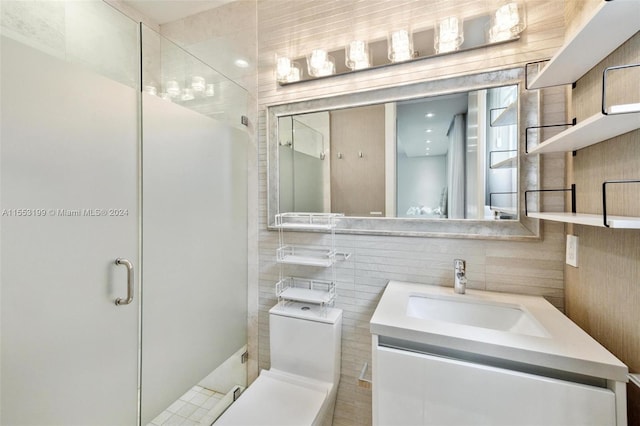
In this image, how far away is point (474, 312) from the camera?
1.17 m

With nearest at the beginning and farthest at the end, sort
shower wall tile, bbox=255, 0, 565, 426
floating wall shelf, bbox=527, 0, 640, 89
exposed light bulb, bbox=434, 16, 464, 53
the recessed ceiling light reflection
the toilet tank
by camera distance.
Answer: floating wall shelf, bbox=527, 0, 640, 89, shower wall tile, bbox=255, 0, 565, 426, exposed light bulb, bbox=434, 16, 464, 53, the toilet tank, the recessed ceiling light reflection

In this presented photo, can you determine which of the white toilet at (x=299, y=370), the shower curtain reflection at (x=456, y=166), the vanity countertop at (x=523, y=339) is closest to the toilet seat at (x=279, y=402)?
the white toilet at (x=299, y=370)

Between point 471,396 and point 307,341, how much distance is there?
799mm

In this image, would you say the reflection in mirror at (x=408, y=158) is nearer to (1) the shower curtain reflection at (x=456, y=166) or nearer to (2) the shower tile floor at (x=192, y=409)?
(1) the shower curtain reflection at (x=456, y=166)

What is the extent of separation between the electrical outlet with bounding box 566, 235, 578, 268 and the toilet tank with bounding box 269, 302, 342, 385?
105 cm

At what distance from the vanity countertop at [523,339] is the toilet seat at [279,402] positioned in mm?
595

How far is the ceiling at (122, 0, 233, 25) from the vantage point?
1.81 m

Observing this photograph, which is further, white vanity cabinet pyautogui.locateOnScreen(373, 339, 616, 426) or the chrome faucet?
the chrome faucet

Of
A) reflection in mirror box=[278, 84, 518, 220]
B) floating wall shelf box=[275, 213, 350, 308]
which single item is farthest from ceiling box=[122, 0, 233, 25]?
floating wall shelf box=[275, 213, 350, 308]

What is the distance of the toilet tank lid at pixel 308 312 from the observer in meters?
1.42

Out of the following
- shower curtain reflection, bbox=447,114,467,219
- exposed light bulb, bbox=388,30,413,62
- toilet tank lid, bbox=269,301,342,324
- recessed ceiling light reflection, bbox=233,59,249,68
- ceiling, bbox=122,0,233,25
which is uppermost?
ceiling, bbox=122,0,233,25

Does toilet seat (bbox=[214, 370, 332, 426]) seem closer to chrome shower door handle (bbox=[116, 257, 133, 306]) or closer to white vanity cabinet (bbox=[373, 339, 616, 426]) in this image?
white vanity cabinet (bbox=[373, 339, 616, 426])

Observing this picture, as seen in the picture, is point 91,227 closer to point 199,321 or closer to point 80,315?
point 80,315

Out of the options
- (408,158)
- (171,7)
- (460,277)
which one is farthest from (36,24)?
(460,277)
